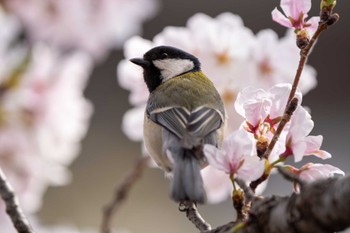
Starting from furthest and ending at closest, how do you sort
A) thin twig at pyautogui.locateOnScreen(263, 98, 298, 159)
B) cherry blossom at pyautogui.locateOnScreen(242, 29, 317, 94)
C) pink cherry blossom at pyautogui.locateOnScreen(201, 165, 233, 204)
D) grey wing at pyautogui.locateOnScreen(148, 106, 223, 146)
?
pink cherry blossom at pyautogui.locateOnScreen(201, 165, 233, 204)
cherry blossom at pyautogui.locateOnScreen(242, 29, 317, 94)
grey wing at pyautogui.locateOnScreen(148, 106, 223, 146)
thin twig at pyautogui.locateOnScreen(263, 98, 298, 159)

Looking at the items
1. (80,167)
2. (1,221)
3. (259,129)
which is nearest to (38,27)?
(1,221)

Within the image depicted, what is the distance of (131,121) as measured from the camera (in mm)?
1786

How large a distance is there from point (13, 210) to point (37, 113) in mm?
855

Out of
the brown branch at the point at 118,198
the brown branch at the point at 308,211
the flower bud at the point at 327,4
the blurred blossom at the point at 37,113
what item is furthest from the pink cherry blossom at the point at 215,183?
the brown branch at the point at 308,211

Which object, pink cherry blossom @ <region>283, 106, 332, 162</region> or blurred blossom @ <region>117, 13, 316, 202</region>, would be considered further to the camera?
blurred blossom @ <region>117, 13, 316, 202</region>

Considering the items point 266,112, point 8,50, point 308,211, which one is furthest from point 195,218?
point 8,50

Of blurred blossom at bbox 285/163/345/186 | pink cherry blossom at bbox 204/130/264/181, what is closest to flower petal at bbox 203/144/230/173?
pink cherry blossom at bbox 204/130/264/181

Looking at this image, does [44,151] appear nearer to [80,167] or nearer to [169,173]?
[169,173]

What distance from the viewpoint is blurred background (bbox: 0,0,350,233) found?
14.4 ft

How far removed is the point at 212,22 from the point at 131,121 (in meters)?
0.28

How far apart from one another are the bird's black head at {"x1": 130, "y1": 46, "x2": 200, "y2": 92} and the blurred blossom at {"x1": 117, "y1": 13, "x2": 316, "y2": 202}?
0.06ft

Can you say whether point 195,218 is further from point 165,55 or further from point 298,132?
point 165,55

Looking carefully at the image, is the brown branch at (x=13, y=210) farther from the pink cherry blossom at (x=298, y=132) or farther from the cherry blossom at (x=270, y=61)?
the cherry blossom at (x=270, y=61)

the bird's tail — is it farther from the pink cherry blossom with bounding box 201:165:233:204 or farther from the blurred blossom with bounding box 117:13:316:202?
the pink cherry blossom with bounding box 201:165:233:204
